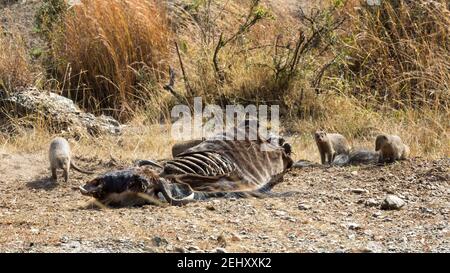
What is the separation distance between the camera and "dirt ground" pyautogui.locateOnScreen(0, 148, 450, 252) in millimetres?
6102

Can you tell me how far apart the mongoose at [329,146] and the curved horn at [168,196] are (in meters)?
2.02

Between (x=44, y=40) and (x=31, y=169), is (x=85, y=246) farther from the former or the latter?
(x=44, y=40)

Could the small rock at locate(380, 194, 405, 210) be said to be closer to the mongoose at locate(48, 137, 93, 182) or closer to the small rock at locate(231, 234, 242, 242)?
the small rock at locate(231, 234, 242, 242)

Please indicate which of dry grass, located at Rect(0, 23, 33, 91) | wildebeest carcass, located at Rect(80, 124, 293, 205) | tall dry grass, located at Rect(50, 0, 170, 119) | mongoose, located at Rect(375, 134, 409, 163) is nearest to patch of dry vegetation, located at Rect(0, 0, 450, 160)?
tall dry grass, located at Rect(50, 0, 170, 119)

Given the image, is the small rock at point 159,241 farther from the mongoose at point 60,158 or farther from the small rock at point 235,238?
the mongoose at point 60,158

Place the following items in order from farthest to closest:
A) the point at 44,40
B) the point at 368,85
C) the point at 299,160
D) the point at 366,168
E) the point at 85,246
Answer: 1. the point at 44,40
2. the point at 368,85
3. the point at 299,160
4. the point at 366,168
5. the point at 85,246

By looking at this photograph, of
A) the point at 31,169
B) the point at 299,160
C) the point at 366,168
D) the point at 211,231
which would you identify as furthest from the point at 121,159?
the point at 211,231

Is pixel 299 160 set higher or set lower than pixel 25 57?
lower

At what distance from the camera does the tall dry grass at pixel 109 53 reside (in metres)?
11.6

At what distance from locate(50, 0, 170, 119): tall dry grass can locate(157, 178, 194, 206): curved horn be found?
14.2ft

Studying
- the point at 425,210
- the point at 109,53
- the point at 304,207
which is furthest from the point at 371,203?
the point at 109,53

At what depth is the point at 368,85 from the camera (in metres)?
11.3

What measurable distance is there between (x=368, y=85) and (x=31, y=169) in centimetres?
419

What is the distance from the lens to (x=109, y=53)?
38.3 feet
